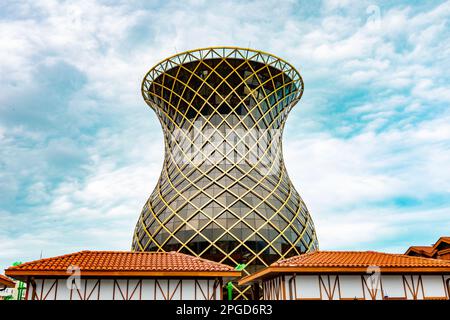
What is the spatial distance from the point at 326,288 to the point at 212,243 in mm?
13462

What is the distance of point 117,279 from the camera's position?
20484 mm

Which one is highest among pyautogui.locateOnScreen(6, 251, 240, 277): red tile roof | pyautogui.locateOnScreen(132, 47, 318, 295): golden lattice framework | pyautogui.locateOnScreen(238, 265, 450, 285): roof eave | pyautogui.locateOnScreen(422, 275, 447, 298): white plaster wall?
pyautogui.locateOnScreen(132, 47, 318, 295): golden lattice framework

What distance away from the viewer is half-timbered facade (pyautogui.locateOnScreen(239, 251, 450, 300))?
69.2ft

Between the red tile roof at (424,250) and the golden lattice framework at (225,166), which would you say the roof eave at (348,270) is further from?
the red tile roof at (424,250)

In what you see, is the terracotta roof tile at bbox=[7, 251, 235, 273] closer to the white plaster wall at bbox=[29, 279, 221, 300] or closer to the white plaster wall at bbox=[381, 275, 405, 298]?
the white plaster wall at bbox=[29, 279, 221, 300]

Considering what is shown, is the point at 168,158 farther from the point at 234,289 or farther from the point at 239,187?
the point at 234,289

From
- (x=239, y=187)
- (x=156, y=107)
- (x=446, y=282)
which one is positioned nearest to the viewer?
(x=446, y=282)

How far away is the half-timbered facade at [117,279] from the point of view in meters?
19.9

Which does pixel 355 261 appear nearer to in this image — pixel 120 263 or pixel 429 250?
pixel 120 263

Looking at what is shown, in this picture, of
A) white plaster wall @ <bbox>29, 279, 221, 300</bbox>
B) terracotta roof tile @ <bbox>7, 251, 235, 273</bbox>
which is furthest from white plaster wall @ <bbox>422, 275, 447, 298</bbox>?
white plaster wall @ <bbox>29, 279, 221, 300</bbox>

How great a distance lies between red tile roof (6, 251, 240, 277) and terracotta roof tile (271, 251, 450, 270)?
365cm

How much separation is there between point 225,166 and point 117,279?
18.0m
